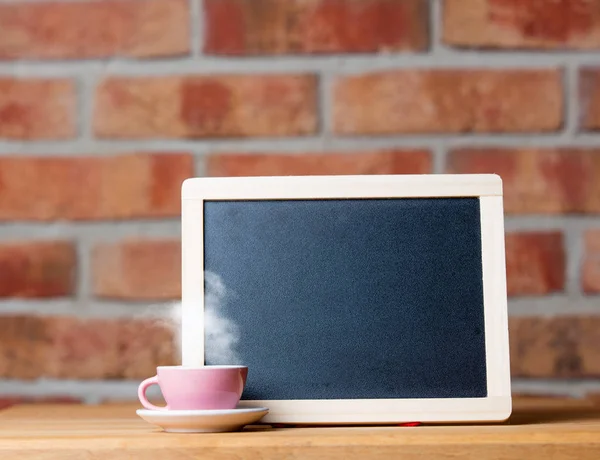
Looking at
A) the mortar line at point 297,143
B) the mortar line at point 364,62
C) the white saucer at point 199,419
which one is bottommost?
the white saucer at point 199,419

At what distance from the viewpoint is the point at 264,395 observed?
0.79m

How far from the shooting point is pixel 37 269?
1120 mm

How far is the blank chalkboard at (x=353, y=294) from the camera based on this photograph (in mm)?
794

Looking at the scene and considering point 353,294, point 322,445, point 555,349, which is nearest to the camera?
point 322,445

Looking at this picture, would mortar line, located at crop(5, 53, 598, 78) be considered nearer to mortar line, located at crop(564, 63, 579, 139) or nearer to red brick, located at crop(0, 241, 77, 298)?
mortar line, located at crop(564, 63, 579, 139)

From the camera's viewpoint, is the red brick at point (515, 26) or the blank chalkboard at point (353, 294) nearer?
the blank chalkboard at point (353, 294)

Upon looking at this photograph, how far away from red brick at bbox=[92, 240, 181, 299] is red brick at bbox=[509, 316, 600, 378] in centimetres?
45

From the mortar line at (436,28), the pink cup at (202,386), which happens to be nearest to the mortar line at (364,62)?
the mortar line at (436,28)

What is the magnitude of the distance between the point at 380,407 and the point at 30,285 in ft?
1.83

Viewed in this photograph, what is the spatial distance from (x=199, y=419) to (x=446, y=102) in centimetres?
61

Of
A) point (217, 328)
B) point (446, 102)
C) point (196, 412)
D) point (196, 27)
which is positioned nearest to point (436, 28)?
point (446, 102)

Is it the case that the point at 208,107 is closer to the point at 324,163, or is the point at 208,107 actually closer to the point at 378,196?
the point at 324,163

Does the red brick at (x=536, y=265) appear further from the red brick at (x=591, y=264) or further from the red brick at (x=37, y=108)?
the red brick at (x=37, y=108)

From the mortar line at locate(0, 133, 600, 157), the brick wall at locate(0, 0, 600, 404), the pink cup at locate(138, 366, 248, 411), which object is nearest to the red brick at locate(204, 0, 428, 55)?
the brick wall at locate(0, 0, 600, 404)
